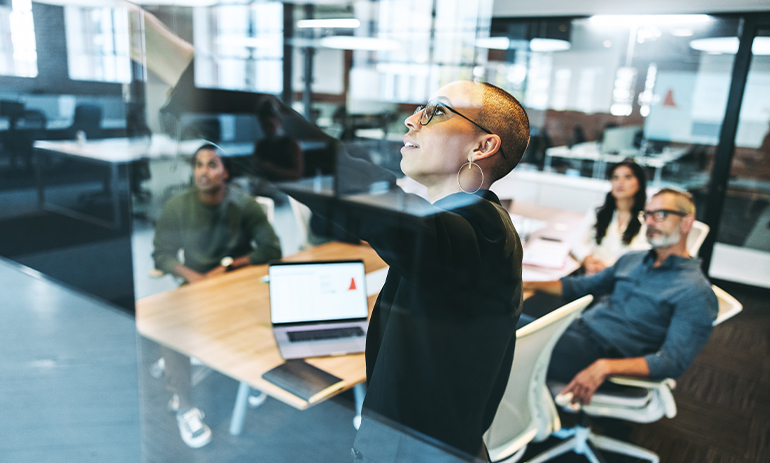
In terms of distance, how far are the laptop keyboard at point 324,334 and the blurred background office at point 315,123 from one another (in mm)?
216

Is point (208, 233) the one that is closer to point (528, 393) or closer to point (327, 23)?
point (528, 393)

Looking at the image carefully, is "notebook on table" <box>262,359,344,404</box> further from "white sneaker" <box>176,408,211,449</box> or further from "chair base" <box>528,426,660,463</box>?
"chair base" <box>528,426,660,463</box>

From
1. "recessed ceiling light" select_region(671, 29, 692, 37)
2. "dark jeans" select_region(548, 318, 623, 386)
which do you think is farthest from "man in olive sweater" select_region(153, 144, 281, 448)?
"recessed ceiling light" select_region(671, 29, 692, 37)

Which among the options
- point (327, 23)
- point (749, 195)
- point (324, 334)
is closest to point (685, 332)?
point (324, 334)

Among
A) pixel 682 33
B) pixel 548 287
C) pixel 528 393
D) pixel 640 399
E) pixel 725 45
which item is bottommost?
pixel 640 399

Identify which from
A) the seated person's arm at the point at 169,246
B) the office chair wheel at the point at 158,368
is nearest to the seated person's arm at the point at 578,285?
the seated person's arm at the point at 169,246

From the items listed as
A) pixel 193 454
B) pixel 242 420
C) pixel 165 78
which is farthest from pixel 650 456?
pixel 165 78

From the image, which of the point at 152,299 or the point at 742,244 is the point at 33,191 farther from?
the point at 742,244

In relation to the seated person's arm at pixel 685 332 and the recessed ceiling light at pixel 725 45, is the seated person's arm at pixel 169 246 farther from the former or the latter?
the recessed ceiling light at pixel 725 45

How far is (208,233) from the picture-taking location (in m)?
1.97

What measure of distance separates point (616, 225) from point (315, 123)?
1.24 metres

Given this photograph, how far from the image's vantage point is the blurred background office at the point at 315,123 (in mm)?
1512

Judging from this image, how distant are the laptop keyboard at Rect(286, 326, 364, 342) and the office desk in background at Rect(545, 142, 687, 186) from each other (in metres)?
2.32

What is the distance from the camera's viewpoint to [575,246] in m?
1.88
